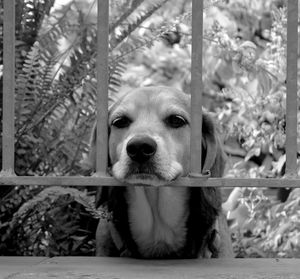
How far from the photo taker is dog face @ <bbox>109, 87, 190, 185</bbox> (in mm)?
3441

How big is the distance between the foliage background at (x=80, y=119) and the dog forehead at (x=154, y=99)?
460 millimetres

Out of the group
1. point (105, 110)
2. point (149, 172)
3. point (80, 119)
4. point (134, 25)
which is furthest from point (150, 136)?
point (80, 119)

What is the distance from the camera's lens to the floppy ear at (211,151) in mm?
4074

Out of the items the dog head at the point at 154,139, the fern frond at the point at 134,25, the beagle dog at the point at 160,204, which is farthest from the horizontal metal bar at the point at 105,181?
the fern frond at the point at 134,25

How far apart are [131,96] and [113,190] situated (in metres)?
0.55

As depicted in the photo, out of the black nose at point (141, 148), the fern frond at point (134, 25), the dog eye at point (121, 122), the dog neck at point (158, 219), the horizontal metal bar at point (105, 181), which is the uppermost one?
the fern frond at point (134, 25)

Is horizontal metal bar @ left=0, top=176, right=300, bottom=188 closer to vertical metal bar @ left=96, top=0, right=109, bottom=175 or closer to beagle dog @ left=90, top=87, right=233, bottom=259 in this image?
vertical metal bar @ left=96, top=0, right=109, bottom=175

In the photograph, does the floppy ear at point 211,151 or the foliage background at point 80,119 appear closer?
the floppy ear at point 211,151

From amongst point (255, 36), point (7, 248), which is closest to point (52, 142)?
point (7, 248)

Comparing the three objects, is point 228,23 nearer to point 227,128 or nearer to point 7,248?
point 227,128

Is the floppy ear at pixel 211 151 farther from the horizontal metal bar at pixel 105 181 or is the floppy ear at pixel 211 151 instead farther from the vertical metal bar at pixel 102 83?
the vertical metal bar at pixel 102 83

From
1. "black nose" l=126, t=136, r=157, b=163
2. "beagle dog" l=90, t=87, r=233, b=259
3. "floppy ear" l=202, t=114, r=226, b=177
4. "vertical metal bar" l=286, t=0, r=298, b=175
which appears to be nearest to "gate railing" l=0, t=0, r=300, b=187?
"vertical metal bar" l=286, t=0, r=298, b=175

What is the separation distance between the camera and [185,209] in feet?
13.0

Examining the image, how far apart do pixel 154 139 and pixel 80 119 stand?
1.53 m
